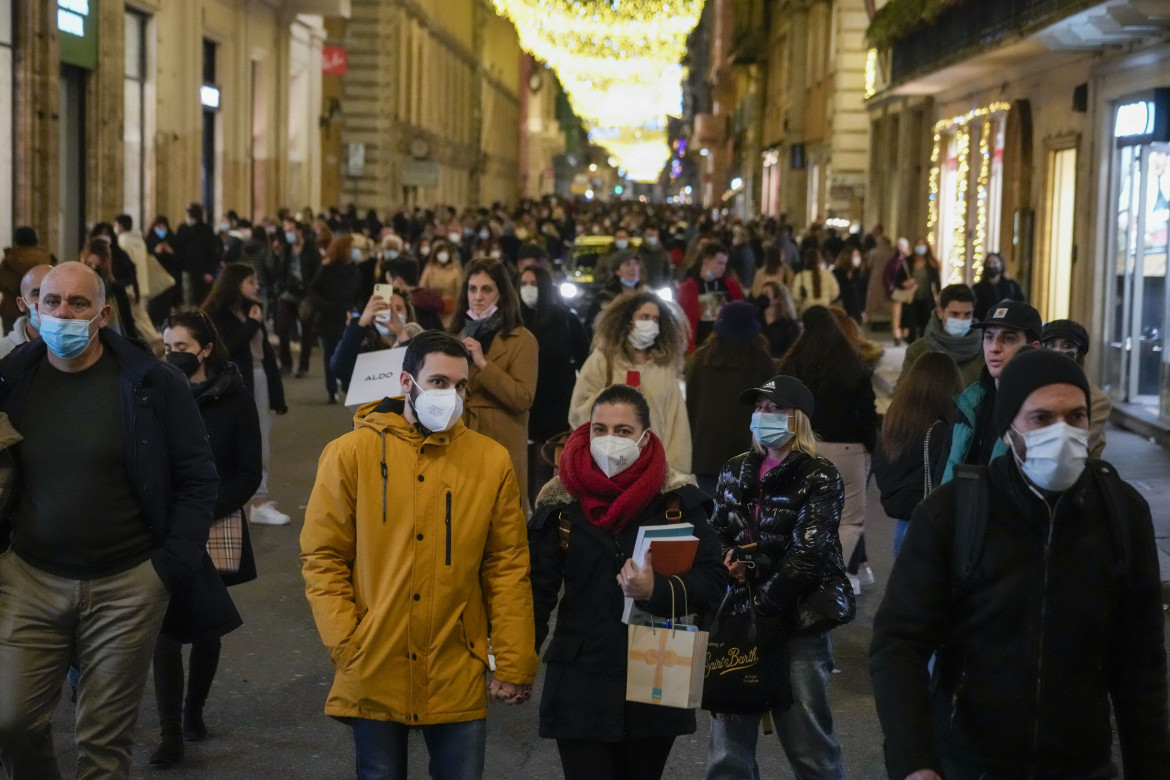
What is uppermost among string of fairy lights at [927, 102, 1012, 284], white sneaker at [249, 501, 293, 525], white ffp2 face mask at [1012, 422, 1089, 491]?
string of fairy lights at [927, 102, 1012, 284]

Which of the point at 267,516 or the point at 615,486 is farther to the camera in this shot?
the point at 267,516

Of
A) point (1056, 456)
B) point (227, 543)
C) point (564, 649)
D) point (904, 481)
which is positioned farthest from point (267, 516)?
point (1056, 456)

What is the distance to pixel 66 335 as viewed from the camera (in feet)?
15.4

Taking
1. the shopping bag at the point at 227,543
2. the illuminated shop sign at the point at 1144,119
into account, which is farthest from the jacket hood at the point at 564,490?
the illuminated shop sign at the point at 1144,119

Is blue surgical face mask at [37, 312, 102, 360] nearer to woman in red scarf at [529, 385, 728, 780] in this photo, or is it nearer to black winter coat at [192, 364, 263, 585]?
woman in red scarf at [529, 385, 728, 780]

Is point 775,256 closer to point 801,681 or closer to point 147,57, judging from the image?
point 801,681

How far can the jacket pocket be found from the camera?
4.40 m

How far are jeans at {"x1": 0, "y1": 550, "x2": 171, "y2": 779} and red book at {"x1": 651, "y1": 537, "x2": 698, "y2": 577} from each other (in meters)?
1.54

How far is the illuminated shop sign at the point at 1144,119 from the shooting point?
14906 millimetres

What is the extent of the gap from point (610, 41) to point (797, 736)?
18721 mm

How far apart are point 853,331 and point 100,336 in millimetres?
5974

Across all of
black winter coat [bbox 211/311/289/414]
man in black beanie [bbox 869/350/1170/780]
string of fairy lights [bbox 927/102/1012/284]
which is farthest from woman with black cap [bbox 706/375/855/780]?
string of fairy lights [bbox 927/102/1012/284]

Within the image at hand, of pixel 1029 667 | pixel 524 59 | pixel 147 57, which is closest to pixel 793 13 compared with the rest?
pixel 147 57

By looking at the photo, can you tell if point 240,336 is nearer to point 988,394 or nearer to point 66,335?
point 66,335
